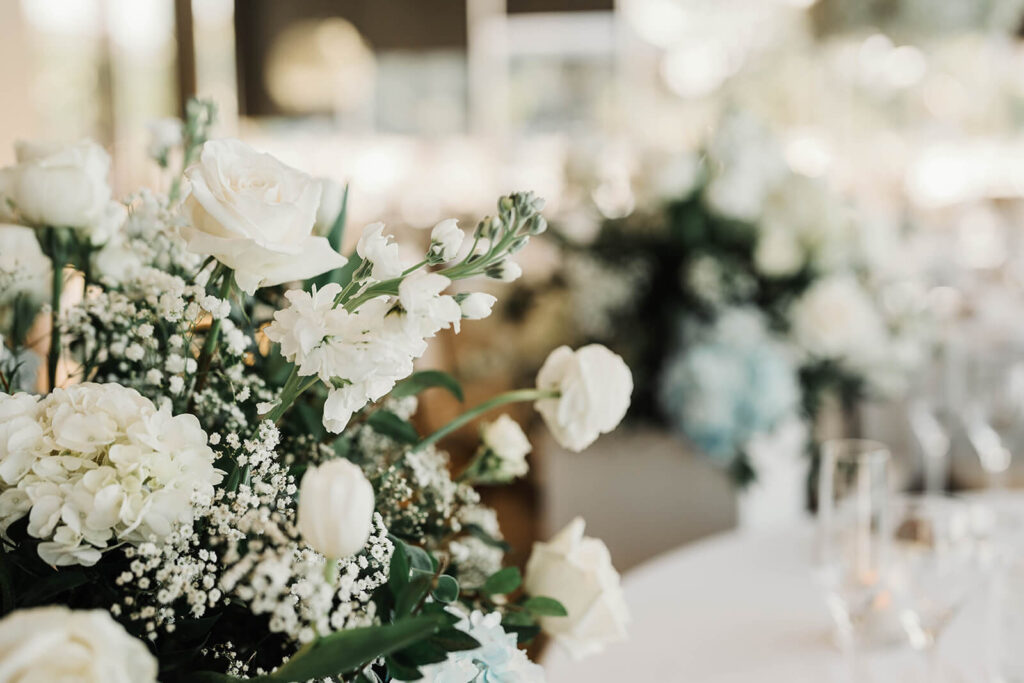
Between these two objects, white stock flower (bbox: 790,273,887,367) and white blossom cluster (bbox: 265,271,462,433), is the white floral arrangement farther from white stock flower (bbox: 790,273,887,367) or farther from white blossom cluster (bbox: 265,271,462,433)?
white stock flower (bbox: 790,273,887,367)

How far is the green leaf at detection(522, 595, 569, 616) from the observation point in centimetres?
64

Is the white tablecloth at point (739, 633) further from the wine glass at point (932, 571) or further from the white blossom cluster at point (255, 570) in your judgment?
the white blossom cluster at point (255, 570)

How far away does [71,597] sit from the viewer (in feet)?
1.78

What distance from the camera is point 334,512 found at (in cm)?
42

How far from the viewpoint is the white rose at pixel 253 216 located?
51cm

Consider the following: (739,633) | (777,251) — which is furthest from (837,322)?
(739,633)

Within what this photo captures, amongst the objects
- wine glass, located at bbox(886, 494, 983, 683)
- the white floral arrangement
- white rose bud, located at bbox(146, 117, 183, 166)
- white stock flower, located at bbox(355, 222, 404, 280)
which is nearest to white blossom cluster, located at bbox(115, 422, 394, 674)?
the white floral arrangement

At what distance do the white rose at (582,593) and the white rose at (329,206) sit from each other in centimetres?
33

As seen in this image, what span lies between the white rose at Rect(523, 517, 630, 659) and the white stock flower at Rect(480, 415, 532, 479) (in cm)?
7

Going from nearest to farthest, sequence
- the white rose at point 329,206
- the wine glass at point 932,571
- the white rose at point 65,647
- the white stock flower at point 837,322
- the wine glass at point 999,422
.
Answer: the white rose at point 65,647 < the white rose at point 329,206 < the wine glass at point 932,571 < the wine glass at point 999,422 < the white stock flower at point 837,322

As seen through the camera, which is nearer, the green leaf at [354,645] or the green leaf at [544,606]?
the green leaf at [354,645]

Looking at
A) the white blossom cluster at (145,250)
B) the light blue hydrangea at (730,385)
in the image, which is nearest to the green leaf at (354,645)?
the white blossom cluster at (145,250)

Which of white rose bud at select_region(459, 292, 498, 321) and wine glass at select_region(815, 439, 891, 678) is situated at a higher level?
white rose bud at select_region(459, 292, 498, 321)

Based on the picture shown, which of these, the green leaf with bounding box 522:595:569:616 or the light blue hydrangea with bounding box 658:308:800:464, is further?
the light blue hydrangea with bounding box 658:308:800:464
